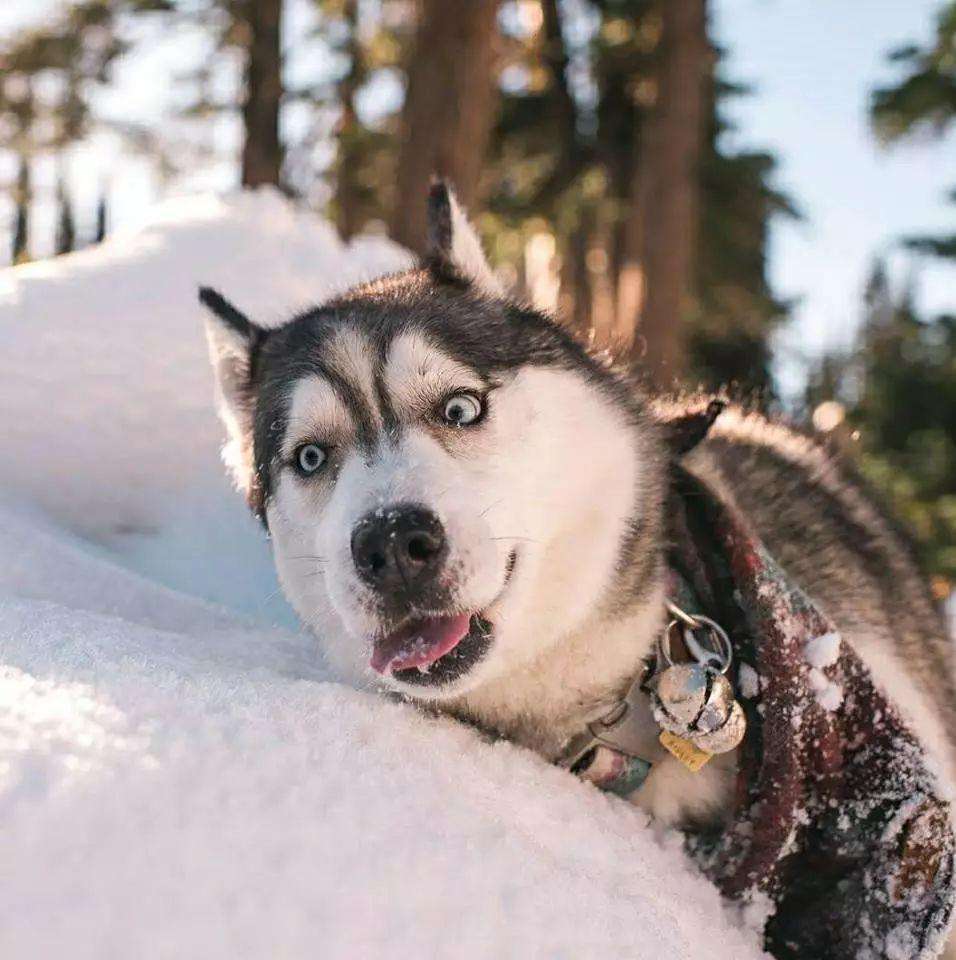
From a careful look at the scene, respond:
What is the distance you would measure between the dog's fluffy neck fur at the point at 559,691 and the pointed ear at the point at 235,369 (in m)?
0.87

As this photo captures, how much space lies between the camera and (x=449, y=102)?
24.1 feet

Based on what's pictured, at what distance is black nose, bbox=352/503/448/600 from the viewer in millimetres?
1667

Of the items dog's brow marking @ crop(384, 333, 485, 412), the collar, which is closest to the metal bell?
the collar

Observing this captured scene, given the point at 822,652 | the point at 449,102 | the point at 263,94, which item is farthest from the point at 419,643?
the point at 263,94

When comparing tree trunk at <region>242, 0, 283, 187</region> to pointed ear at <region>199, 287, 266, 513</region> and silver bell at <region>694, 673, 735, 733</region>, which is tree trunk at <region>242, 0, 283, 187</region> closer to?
pointed ear at <region>199, 287, 266, 513</region>

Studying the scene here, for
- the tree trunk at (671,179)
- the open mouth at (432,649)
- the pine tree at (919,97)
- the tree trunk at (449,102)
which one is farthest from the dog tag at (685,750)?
the pine tree at (919,97)

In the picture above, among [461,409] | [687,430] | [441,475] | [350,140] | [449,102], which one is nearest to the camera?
[441,475]

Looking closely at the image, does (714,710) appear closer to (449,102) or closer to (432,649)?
(432,649)

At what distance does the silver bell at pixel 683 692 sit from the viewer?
1848 millimetres

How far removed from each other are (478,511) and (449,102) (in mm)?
6226

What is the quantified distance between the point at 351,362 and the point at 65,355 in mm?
1281

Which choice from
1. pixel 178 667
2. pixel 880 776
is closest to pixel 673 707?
pixel 880 776

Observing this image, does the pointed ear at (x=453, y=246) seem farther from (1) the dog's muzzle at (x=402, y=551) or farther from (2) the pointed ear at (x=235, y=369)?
(1) the dog's muzzle at (x=402, y=551)

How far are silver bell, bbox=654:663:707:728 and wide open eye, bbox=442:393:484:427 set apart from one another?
0.61 metres
